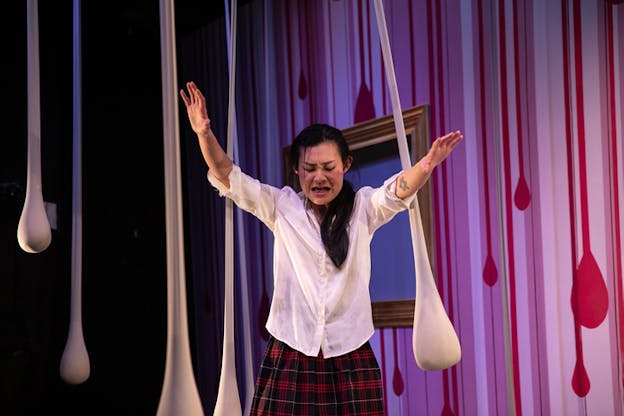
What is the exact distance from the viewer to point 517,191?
2.18 metres

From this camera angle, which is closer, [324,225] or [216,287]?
[324,225]

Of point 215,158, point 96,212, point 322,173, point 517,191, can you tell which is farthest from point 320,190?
point 96,212

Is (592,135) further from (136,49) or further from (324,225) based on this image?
(136,49)

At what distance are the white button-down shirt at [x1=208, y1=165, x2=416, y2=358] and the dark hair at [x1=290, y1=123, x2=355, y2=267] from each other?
0.05 feet

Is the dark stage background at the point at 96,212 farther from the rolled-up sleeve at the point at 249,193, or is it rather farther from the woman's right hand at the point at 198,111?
the woman's right hand at the point at 198,111

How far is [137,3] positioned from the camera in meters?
3.13

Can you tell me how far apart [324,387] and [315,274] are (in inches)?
9.5

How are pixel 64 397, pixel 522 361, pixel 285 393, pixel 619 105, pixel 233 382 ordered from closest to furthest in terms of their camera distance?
pixel 233 382, pixel 285 393, pixel 619 105, pixel 522 361, pixel 64 397

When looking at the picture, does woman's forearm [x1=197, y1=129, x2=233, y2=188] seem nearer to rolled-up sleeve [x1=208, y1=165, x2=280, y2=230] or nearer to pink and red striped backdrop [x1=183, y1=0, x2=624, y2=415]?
rolled-up sleeve [x1=208, y1=165, x2=280, y2=230]

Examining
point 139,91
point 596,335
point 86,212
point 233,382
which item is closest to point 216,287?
point 86,212

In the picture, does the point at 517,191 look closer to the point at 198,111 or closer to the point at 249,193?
the point at 249,193

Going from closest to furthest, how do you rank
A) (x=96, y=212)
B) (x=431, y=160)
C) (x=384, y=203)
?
1. (x=431, y=160)
2. (x=384, y=203)
3. (x=96, y=212)

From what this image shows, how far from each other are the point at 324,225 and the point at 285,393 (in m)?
0.38

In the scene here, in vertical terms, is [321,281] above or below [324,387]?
above
